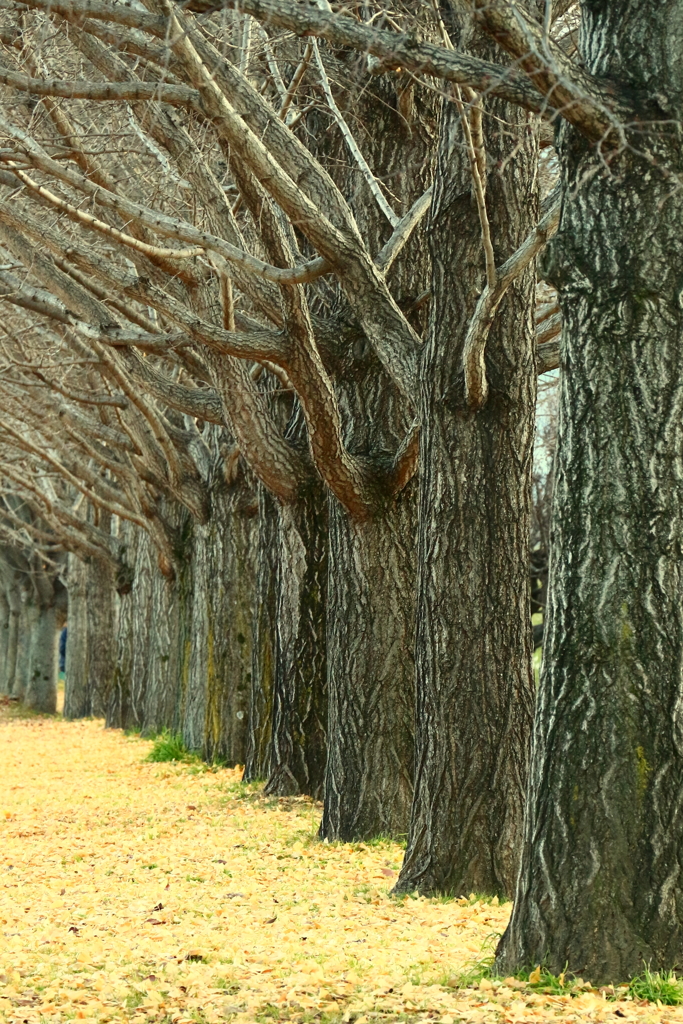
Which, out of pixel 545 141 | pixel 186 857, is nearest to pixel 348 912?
pixel 186 857

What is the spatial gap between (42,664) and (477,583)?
81.9 ft

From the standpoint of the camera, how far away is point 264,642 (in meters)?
12.9

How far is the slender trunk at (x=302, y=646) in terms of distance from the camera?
436 inches

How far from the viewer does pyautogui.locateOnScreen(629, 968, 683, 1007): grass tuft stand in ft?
16.7

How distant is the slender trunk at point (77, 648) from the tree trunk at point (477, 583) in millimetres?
20601

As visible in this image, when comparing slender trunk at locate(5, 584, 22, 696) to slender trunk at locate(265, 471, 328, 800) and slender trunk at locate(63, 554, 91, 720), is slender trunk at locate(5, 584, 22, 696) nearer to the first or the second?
slender trunk at locate(63, 554, 91, 720)

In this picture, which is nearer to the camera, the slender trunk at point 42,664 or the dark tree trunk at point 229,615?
the dark tree trunk at point 229,615

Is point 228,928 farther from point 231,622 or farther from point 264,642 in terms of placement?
point 231,622

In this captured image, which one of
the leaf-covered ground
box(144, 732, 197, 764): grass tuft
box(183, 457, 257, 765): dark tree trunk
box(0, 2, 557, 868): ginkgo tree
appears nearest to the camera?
the leaf-covered ground

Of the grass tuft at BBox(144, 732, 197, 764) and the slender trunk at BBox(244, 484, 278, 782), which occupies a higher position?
the slender trunk at BBox(244, 484, 278, 782)

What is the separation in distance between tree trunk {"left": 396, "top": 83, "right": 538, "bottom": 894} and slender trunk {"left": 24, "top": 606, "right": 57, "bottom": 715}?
24008 mm

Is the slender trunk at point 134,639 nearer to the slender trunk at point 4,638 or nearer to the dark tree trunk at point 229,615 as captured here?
the dark tree trunk at point 229,615

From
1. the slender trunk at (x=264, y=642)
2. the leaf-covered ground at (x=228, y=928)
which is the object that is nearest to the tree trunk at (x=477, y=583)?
the leaf-covered ground at (x=228, y=928)

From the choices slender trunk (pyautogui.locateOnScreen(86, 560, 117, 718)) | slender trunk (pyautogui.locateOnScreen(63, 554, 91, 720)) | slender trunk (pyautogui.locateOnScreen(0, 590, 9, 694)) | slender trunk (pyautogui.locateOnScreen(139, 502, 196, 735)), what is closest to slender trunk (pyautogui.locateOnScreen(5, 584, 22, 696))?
slender trunk (pyautogui.locateOnScreen(0, 590, 9, 694))
